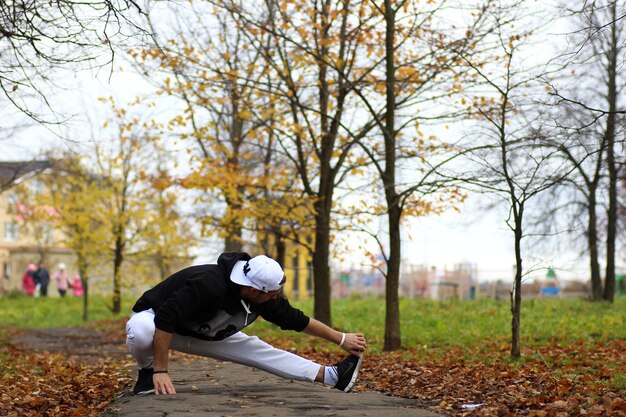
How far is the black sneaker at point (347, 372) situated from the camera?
7.45 m

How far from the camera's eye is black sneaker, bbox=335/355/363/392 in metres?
7.45

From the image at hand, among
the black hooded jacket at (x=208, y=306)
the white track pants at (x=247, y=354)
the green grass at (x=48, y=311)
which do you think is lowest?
→ the green grass at (x=48, y=311)

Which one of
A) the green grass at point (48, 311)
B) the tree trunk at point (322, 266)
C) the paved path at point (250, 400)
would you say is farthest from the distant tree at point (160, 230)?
the paved path at point (250, 400)

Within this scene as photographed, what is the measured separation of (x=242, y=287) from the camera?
670 cm

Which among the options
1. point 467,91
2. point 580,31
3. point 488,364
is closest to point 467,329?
point 467,91

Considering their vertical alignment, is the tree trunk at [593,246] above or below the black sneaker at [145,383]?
above

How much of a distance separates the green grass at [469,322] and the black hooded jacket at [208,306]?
6.62 metres

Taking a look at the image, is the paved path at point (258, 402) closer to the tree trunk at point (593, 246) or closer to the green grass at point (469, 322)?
the green grass at point (469, 322)

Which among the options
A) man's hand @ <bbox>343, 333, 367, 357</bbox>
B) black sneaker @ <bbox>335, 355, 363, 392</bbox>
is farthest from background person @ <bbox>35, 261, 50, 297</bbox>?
man's hand @ <bbox>343, 333, 367, 357</bbox>

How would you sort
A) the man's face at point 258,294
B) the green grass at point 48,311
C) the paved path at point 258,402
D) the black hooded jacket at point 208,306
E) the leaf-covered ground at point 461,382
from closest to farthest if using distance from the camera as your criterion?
the paved path at point 258,402, the black hooded jacket at point 208,306, the man's face at point 258,294, the leaf-covered ground at point 461,382, the green grass at point 48,311

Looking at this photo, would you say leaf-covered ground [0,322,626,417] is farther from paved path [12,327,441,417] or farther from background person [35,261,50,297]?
background person [35,261,50,297]

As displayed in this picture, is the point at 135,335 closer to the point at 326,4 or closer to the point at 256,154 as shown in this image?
the point at 326,4

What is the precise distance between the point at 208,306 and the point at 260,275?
1.70ft

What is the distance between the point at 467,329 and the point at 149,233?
52.3 ft
